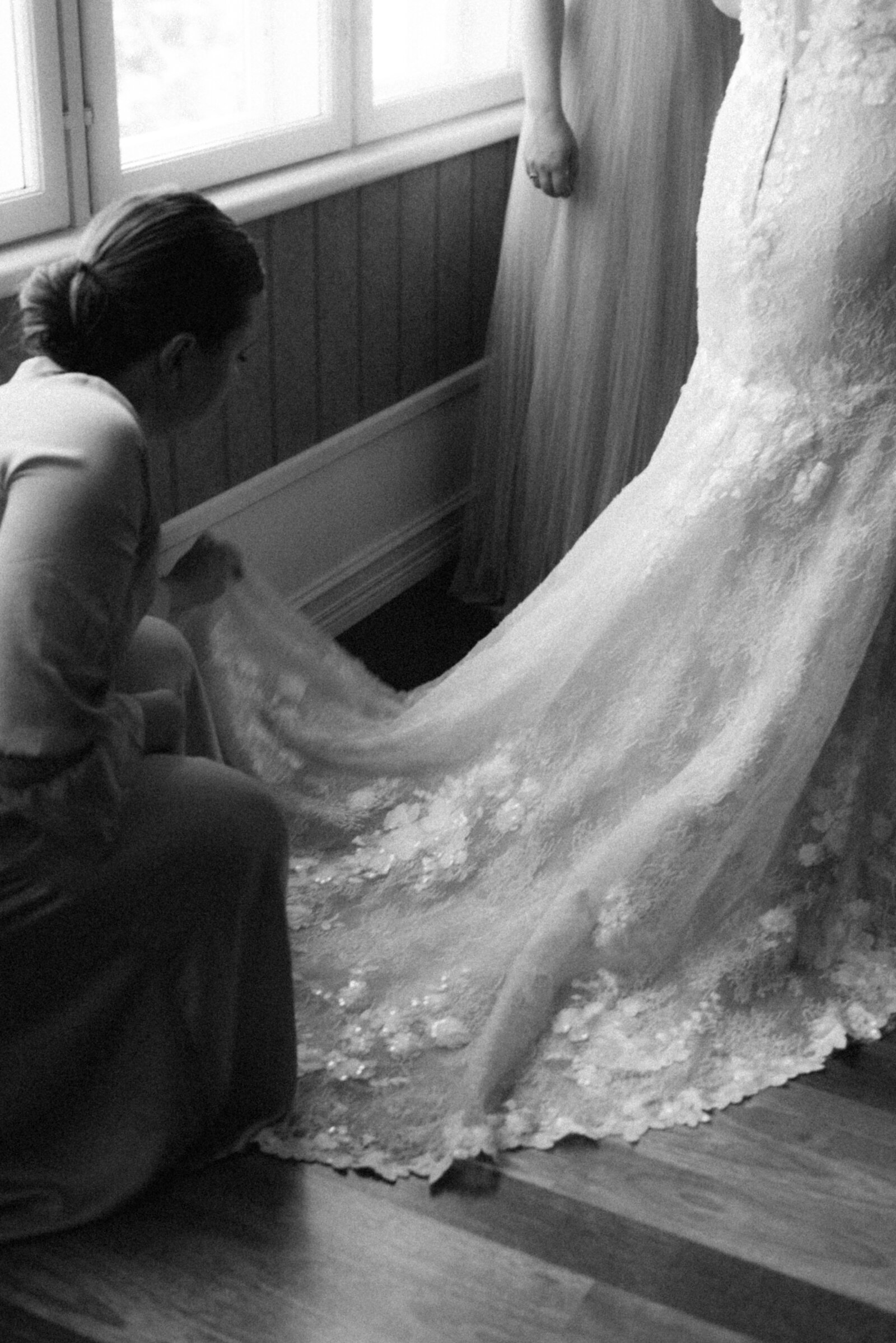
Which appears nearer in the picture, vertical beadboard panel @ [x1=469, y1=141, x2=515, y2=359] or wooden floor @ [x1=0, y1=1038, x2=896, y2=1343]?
wooden floor @ [x1=0, y1=1038, x2=896, y2=1343]

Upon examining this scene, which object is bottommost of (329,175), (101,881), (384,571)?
(384,571)

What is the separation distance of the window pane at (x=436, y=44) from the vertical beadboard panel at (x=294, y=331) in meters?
0.44

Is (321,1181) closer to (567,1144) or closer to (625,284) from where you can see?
(567,1144)

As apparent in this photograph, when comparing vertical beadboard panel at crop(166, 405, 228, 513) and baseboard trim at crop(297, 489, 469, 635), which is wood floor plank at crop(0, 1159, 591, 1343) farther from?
baseboard trim at crop(297, 489, 469, 635)

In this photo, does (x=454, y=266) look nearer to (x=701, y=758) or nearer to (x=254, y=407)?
(x=254, y=407)

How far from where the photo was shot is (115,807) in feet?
5.48

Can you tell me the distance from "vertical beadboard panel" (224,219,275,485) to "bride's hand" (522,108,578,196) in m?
0.54

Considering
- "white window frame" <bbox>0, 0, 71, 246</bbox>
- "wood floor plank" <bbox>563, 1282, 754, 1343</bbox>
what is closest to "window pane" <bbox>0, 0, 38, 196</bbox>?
"white window frame" <bbox>0, 0, 71, 246</bbox>

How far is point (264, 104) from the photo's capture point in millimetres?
2992

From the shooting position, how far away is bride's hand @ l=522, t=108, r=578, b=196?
122 inches

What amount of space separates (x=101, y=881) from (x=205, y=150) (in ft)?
4.82

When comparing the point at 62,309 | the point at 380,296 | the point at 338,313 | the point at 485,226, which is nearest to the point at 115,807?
the point at 62,309

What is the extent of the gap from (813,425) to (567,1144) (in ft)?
3.14

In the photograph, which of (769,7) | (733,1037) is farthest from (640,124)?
(733,1037)
